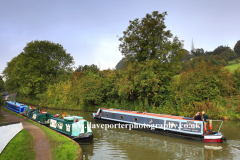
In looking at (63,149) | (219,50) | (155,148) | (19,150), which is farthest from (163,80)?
(219,50)

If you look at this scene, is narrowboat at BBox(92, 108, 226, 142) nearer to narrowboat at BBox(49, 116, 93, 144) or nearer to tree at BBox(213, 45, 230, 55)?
narrowboat at BBox(49, 116, 93, 144)

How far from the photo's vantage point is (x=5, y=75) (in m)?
54.7

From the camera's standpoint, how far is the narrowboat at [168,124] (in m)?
12.6

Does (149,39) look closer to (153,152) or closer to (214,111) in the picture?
(214,111)

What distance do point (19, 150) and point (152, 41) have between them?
59.2 feet

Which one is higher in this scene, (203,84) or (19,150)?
(203,84)

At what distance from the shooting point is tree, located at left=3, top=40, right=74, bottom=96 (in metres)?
37.2

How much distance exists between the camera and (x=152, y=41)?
21375 mm

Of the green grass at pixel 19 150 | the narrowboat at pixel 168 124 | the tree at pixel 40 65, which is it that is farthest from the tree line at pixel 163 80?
the tree at pixel 40 65

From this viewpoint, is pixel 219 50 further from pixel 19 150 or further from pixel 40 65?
pixel 19 150

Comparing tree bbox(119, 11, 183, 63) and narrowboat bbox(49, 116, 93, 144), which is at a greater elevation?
tree bbox(119, 11, 183, 63)

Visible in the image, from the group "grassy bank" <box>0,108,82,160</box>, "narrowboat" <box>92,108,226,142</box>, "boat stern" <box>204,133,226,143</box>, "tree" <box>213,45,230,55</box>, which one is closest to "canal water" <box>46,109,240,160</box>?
"boat stern" <box>204,133,226,143</box>

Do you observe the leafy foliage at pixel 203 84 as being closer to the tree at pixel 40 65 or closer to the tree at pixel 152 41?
the tree at pixel 152 41

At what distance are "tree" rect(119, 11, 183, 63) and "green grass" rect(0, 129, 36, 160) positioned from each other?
16.0m
